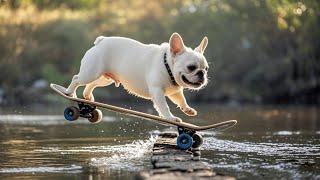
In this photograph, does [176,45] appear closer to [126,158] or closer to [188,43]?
[126,158]

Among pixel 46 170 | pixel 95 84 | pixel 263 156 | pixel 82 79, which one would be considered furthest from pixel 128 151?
pixel 46 170

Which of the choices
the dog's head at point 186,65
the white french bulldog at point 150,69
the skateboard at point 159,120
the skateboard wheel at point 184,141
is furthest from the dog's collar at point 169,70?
the skateboard wheel at point 184,141

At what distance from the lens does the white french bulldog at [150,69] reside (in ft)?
43.1

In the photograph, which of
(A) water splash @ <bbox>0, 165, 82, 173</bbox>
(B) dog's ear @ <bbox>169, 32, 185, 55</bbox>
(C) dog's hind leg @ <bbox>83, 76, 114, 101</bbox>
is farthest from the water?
(B) dog's ear @ <bbox>169, 32, 185, 55</bbox>

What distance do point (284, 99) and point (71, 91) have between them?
3877 centimetres

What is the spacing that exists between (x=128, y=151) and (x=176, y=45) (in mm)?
2710

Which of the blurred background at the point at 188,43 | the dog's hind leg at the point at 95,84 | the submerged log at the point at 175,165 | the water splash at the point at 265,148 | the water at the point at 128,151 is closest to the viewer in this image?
the submerged log at the point at 175,165

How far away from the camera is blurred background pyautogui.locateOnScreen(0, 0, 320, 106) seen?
173ft

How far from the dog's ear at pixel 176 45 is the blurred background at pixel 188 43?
3511 cm

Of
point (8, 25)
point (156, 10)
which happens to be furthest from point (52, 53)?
point (156, 10)

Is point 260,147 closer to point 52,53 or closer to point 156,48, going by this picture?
point 156,48

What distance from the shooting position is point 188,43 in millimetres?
59875

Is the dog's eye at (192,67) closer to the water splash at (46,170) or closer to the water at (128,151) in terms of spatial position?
the water at (128,151)

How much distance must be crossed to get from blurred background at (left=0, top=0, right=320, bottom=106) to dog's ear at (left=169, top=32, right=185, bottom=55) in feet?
115
